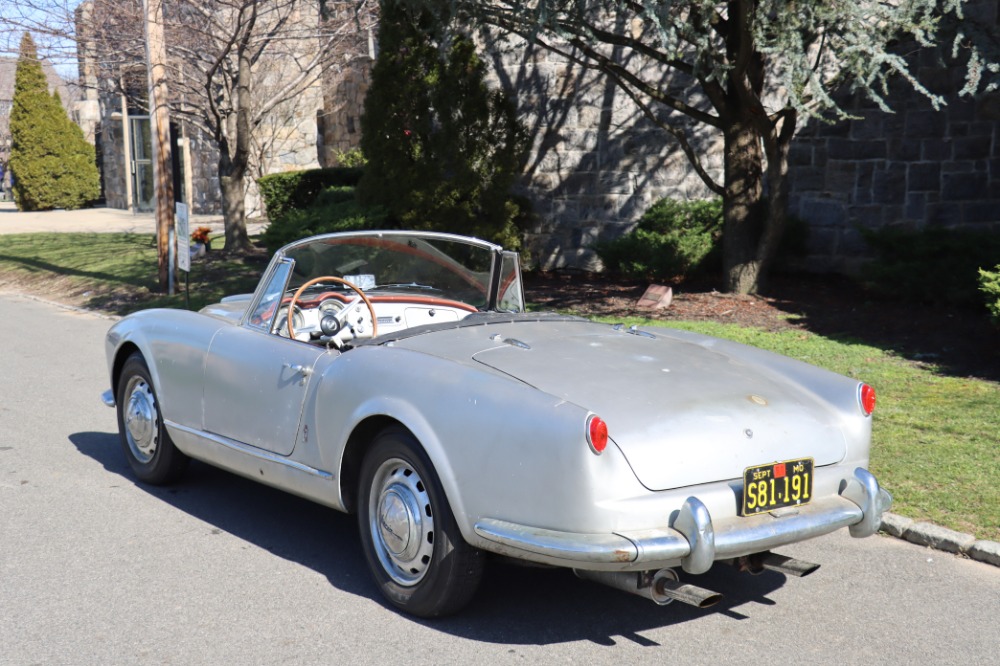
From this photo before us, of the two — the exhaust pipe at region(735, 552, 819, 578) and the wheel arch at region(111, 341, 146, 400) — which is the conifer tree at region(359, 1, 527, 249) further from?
the exhaust pipe at region(735, 552, 819, 578)

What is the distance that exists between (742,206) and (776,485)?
8264mm

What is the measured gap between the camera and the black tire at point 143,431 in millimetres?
5941

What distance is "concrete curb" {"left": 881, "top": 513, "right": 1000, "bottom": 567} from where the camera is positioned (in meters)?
4.98

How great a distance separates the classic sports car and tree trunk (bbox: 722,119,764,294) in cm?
665

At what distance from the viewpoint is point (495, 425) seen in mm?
3932

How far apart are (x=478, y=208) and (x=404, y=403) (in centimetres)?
1036

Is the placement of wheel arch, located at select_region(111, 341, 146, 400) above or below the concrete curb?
above

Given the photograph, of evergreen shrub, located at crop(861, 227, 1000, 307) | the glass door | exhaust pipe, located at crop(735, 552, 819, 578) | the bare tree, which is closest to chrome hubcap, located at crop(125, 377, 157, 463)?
exhaust pipe, located at crop(735, 552, 819, 578)

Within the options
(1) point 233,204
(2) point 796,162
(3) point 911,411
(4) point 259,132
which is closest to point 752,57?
(2) point 796,162

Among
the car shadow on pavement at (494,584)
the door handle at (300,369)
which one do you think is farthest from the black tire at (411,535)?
the door handle at (300,369)

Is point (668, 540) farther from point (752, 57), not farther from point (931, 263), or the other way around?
point (752, 57)

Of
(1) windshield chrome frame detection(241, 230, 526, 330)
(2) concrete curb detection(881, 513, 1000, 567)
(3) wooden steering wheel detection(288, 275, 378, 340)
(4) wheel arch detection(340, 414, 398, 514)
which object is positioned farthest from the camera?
(1) windshield chrome frame detection(241, 230, 526, 330)

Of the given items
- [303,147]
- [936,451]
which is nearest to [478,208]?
[936,451]

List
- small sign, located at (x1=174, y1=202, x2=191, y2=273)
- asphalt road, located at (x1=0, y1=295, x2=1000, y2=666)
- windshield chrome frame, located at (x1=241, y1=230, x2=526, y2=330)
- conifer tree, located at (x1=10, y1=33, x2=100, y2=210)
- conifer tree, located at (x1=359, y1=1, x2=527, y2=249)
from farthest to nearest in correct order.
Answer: conifer tree, located at (x1=10, y1=33, x2=100, y2=210)
conifer tree, located at (x1=359, y1=1, x2=527, y2=249)
small sign, located at (x1=174, y1=202, x2=191, y2=273)
windshield chrome frame, located at (x1=241, y1=230, x2=526, y2=330)
asphalt road, located at (x1=0, y1=295, x2=1000, y2=666)
